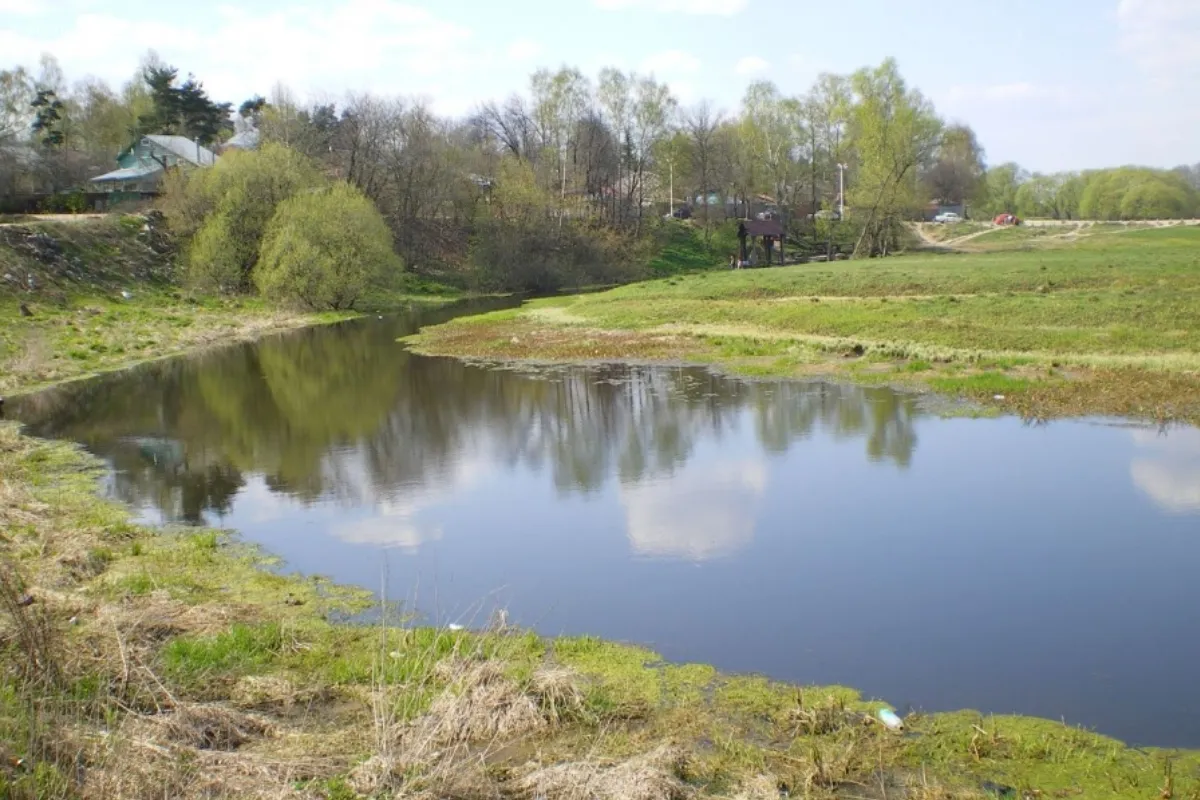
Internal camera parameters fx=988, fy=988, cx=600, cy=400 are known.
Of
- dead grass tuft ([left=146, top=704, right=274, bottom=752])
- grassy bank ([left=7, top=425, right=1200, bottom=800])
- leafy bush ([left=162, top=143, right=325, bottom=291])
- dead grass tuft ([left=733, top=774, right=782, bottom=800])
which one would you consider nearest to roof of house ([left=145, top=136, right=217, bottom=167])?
leafy bush ([left=162, top=143, right=325, bottom=291])

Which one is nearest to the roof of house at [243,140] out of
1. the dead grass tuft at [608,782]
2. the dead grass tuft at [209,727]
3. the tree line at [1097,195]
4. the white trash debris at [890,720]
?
the tree line at [1097,195]

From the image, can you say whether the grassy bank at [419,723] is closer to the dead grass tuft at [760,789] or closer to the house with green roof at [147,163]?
the dead grass tuft at [760,789]

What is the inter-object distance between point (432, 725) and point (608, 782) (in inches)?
59.4

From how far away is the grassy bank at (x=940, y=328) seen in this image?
2236 centimetres

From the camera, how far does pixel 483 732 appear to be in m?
7.59

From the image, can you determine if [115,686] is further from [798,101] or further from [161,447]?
[798,101]

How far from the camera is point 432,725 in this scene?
732cm

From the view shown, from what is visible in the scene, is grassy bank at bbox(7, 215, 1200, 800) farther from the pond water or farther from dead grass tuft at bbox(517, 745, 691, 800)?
the pond water

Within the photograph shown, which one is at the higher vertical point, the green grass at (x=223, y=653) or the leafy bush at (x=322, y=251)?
the leafy bush at (x=322, y=251)

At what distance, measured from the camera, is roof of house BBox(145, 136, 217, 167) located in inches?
2822

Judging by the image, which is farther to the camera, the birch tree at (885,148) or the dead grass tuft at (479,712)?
the birch tree at (885,148)

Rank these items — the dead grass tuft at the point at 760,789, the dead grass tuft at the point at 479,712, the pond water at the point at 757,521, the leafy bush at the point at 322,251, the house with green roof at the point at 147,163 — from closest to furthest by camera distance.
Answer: the dead grass tuft at the point at 760,789, the dead grass tuft at the point at 479,712, the pond water at the point at 757,521, the leafy bush at the point at 322,251, the house with green roof at the point at 147,163

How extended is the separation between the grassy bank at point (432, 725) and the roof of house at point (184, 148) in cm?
6822

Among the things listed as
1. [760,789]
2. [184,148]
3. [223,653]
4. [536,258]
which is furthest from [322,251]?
[760,789]
